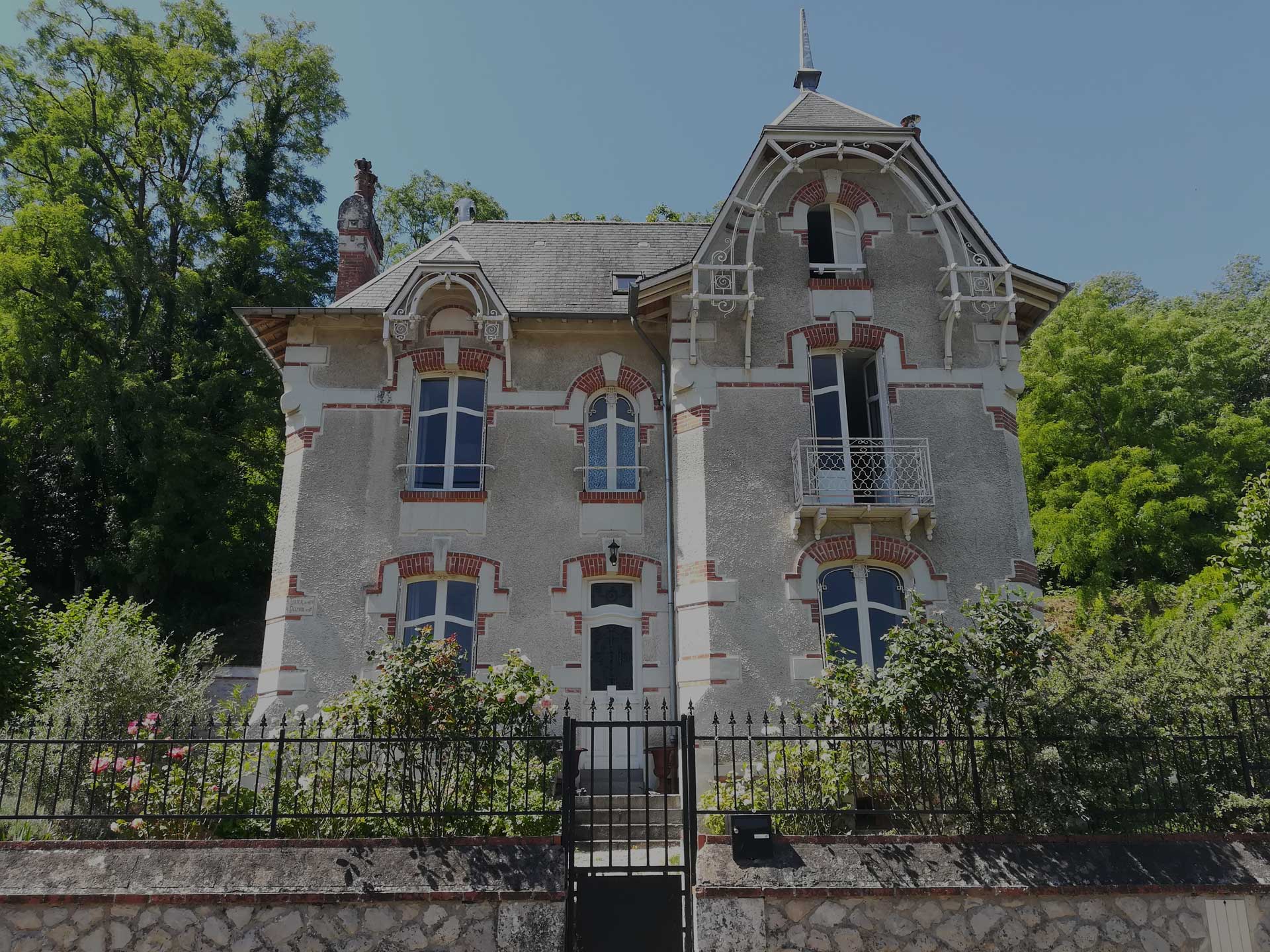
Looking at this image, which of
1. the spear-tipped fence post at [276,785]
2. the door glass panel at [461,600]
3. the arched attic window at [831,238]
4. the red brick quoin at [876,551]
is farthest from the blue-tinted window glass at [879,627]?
the spear-tipped fence post at [276,785]

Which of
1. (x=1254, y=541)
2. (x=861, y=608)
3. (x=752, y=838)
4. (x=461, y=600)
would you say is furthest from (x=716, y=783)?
(x=1254, y=541)

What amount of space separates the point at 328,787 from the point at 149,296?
1905 centimetres

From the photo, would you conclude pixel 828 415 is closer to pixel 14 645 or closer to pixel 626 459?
pixel 626 459

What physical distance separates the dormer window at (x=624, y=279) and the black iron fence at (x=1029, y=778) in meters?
8.46

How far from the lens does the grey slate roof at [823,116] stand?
13.4m

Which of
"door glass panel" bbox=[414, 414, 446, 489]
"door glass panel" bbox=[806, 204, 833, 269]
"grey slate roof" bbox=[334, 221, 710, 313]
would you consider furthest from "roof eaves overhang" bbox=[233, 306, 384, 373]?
"door glass panel" bbox=[806, 204, 833, 269]

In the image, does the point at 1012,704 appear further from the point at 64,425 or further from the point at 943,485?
the point at 64,425

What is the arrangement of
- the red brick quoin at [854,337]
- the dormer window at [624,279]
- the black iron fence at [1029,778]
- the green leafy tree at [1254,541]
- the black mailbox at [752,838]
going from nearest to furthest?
1. the black mailbox at [752,838]
2. the black iron fence at [1029,778]
3. the green leafy tree at [1254,541]
4. the red brick quoin at [854,337]
5. the dormer window at [624,279]

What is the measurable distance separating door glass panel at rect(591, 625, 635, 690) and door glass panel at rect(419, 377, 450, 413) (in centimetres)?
392

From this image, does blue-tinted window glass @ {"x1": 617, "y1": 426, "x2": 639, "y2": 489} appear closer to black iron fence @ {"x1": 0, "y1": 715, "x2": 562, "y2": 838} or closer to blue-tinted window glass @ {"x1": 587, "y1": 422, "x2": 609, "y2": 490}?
blue-tinted window glass @ {"x1": 587, "y1": 422, "x2": 609, "y2": 490}

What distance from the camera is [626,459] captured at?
13.7 meters

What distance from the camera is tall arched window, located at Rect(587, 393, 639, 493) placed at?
44.2 feet

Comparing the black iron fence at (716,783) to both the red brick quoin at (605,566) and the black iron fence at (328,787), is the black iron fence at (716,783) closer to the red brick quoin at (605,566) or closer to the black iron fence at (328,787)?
the black iron fence at (328,787)

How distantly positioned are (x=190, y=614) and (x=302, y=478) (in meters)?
9.60
